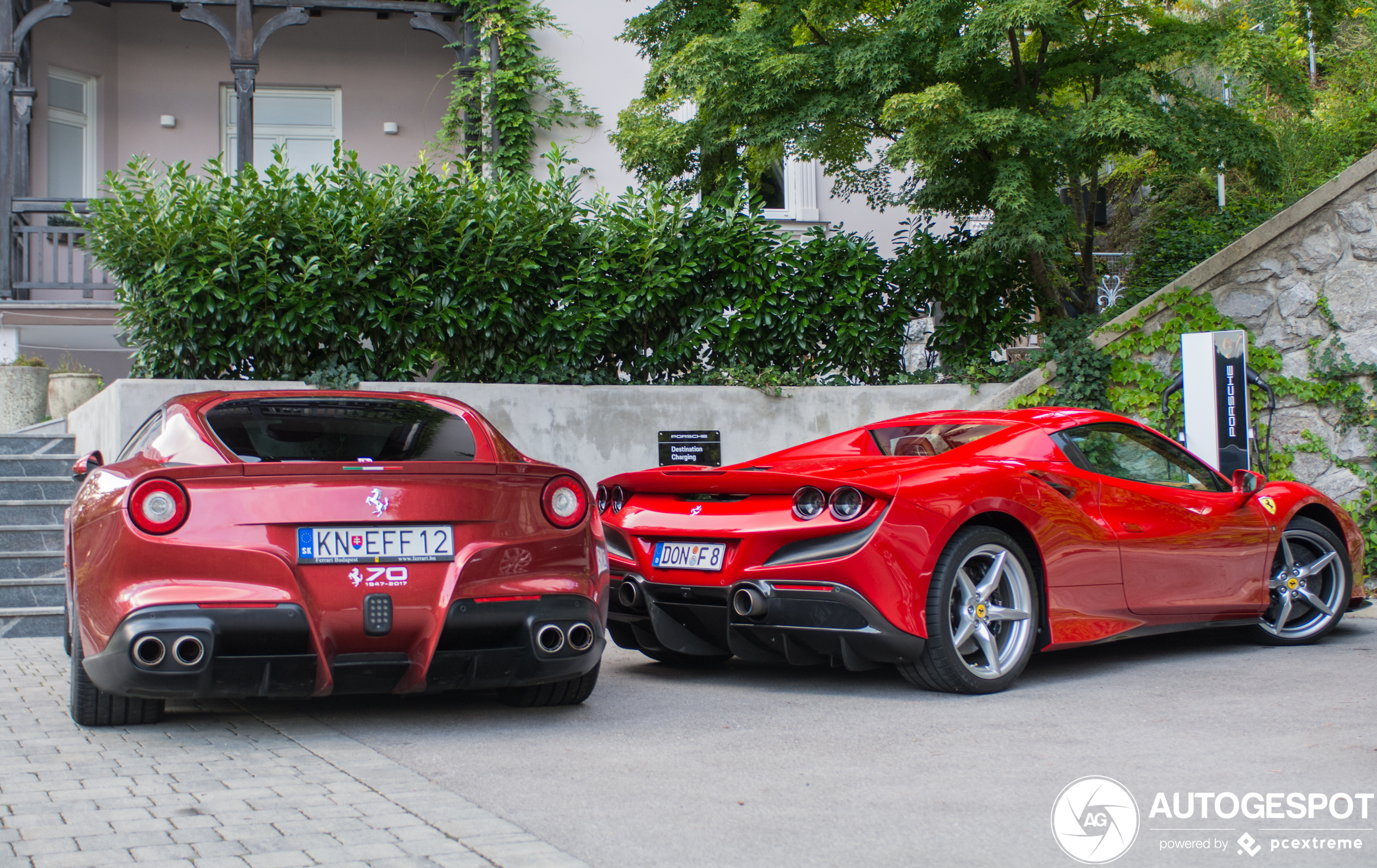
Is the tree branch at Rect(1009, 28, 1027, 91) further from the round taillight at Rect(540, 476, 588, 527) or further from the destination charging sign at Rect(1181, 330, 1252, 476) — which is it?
the round taillight at Rect(540, 476, 588, 527)

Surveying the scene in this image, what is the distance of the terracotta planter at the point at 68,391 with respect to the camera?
11547 mm

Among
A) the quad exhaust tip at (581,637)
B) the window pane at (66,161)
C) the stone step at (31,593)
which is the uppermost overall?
the window pane at (66,161)

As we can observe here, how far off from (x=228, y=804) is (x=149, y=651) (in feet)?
2.45

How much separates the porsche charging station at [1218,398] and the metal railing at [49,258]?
11894 millimetres

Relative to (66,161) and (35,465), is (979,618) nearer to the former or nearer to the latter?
(35,465)

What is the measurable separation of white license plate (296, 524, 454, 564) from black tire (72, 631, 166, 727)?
3.48ft

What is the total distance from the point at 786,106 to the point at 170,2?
953 centimetres

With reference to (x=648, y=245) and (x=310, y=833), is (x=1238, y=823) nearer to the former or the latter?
(x=310, y=833)

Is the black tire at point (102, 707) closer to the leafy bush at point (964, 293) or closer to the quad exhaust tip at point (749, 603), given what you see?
the quad exhaust tip at point (749, 603)

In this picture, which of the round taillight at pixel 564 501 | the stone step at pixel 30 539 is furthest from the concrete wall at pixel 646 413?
the round taillight at pixel 564 501

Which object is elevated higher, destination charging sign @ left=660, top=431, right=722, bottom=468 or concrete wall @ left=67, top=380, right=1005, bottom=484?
concrete wall @ left=67, top=380, right=1005, bottom=484

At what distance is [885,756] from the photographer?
405 cm

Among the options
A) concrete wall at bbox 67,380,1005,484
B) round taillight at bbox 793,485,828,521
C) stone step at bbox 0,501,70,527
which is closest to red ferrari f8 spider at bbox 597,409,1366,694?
round taillight at bbox 793,485,828,521

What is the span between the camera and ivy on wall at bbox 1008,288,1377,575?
29.2 feet
